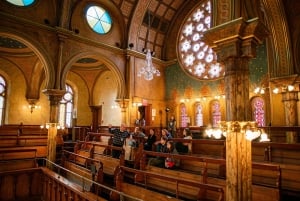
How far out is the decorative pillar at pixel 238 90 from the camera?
362cm

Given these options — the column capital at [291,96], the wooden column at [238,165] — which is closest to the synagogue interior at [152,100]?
the wooden column at [238,165]

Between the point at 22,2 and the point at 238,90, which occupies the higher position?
the point at 22,2

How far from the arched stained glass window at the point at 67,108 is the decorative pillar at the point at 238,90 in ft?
52.3

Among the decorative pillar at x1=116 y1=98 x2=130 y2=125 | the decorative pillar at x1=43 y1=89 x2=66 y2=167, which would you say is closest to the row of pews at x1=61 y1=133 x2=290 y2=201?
the decorative pillar at x1=43 y1=89 x2=66 y2=167

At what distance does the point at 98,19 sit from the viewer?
1360 centimetres

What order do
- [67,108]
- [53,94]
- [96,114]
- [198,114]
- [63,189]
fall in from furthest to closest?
[96,114] < [67,108] < [198,114] < [53,94] < [63,189]

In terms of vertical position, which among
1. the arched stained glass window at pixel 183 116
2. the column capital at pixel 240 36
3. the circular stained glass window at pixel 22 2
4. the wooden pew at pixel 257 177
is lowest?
the wooden pew at pixel 257 177

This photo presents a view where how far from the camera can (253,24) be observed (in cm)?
381

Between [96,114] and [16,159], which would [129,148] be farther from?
[96,114]

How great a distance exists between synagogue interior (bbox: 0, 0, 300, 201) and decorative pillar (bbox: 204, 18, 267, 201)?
0.02 meters

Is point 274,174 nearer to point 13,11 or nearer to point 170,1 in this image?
point 13,11

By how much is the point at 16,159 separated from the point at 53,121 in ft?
7.40

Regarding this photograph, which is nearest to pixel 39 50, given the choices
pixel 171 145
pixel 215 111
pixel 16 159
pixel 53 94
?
pixel 53 94

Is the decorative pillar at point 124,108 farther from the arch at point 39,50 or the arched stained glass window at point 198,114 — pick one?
the arched stained glass window at point 198,114
